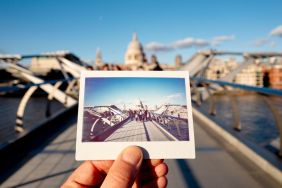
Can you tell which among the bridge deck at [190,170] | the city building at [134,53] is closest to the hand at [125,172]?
the bridge deck at [190,170]

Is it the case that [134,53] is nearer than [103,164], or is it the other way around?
[103,164]

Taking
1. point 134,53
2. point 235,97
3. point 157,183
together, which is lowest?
point 157,183

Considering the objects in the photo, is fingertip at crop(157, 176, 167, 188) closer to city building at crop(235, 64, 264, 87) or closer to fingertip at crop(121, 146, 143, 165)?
fingertip at crop(121, 146, 143, 165)

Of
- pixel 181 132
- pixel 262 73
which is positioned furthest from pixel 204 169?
pixel 262 73

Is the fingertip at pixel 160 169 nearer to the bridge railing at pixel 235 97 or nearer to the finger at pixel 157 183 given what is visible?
the finger at pixel 157 183

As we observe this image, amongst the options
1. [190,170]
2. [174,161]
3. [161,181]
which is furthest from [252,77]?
[161,181]

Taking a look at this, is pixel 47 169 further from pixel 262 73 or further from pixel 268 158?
pixel 262 73

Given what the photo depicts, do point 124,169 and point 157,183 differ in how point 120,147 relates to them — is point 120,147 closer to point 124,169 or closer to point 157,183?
point 124,169
